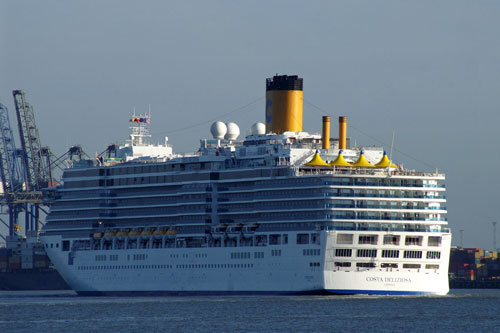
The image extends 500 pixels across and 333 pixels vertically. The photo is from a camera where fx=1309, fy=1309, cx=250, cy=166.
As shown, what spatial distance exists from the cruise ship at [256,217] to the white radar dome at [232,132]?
0.37ft

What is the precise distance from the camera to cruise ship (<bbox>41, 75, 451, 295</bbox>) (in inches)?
4021

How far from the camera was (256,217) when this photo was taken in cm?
10894

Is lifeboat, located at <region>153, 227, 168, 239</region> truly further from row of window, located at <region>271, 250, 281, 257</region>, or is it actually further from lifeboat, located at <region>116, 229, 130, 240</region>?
row of window, located at <region>271, 250, 281, 257</region>

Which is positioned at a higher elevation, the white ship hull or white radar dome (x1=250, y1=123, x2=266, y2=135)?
white radar dome (x1=250, y1=123, x2=266, y2=135)

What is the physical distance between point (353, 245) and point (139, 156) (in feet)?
103

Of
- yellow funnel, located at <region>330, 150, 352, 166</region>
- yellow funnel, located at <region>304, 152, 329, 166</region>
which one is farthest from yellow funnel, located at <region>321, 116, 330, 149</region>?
yellow funnel, located at <region>330, 150, 352, 166</region>

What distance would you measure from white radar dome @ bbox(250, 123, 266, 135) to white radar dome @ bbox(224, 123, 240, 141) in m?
1.99

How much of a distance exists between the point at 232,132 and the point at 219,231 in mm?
14164

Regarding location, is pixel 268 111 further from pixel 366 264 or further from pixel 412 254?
pixel 366 264

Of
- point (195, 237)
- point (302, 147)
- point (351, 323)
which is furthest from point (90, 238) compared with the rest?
point (351, 323)

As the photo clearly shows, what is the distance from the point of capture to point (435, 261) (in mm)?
104188

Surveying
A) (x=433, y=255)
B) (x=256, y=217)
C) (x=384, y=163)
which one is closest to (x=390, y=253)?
(x=433, y=255)

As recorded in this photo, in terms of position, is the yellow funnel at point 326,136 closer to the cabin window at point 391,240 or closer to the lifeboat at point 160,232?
the cabin window at point 391,240

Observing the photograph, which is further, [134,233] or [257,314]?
[134,233]
